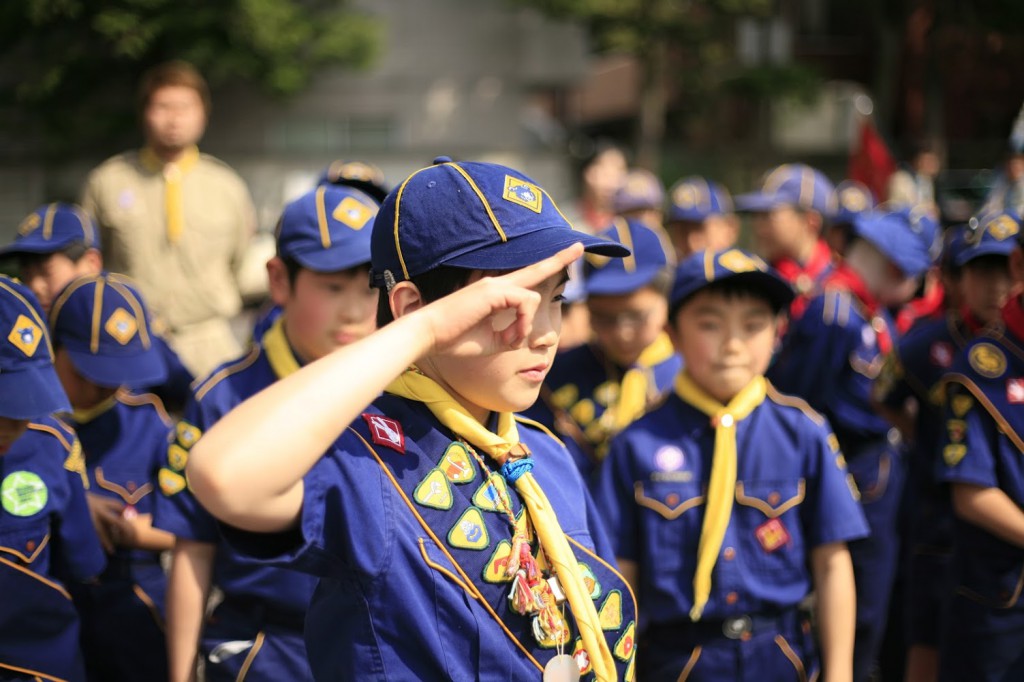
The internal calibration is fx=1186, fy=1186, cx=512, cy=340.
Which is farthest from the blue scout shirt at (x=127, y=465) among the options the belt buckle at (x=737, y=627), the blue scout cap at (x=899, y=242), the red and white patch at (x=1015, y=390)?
the blue scout cap at (x=899, y=242)

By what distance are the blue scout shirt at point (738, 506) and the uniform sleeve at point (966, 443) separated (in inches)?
13.6

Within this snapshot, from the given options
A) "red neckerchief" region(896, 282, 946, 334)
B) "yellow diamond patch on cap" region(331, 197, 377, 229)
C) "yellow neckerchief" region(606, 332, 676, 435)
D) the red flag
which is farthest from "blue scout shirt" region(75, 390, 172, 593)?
the red flag

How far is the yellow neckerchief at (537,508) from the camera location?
2227mm

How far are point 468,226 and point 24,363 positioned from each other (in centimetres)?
165

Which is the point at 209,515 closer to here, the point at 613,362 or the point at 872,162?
the point at 613,362

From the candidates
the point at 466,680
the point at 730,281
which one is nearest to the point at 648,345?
the point at 730,281

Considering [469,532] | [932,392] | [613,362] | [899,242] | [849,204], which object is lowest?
[849,204]

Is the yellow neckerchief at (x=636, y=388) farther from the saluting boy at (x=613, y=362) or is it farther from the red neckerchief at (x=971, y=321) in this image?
the red neckerchief at (x=971, y=321)

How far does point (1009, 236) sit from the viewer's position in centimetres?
448

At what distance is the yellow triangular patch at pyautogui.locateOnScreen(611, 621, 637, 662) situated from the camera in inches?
93.7

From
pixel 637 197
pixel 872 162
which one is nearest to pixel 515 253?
pixel 637 197

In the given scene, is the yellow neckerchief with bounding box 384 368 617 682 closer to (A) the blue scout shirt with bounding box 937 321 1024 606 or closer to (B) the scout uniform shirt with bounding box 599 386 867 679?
(B) the scout uniform shirt with bounding box 599 386 867 679

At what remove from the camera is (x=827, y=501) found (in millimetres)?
3461

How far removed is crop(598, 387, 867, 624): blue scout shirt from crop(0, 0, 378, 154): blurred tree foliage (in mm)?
14706
